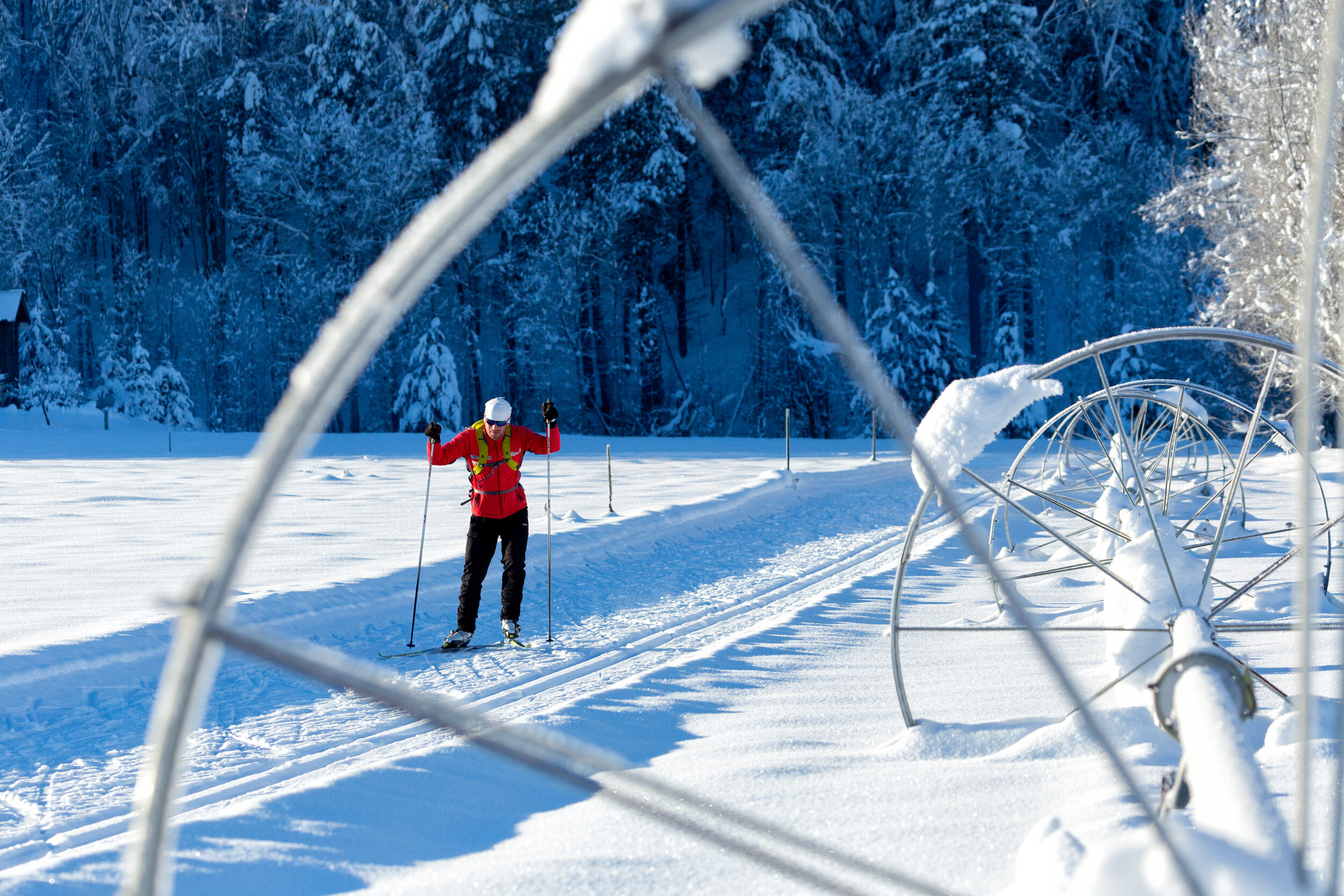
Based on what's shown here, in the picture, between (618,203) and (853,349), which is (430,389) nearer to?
(618,203)

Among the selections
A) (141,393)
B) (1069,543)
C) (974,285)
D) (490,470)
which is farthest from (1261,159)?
(141,393)

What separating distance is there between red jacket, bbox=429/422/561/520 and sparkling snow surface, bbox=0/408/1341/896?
0.87 metres

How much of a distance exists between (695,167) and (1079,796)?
2994cm

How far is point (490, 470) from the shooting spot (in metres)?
6.61

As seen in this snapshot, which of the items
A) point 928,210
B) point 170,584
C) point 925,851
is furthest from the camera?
point 928,210

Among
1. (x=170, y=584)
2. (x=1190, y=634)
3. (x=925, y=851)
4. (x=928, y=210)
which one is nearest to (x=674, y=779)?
(x=925, y=851)

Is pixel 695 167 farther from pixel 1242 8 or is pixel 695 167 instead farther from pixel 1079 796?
pixel 1079 796

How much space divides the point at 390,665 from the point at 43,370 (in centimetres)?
2789

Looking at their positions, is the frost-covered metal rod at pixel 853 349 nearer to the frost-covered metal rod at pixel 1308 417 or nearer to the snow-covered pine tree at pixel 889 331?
the frost-covered metal rod at pixel 1308 417

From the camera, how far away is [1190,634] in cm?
231

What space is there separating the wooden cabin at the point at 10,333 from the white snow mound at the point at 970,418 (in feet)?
99.3

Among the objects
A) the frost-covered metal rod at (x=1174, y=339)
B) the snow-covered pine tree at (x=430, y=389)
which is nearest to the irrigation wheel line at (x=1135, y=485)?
the frost-covered metal rod at (x=1174, y=339)

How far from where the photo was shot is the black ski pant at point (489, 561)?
250 inches

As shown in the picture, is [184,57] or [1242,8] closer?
[1242,8]
